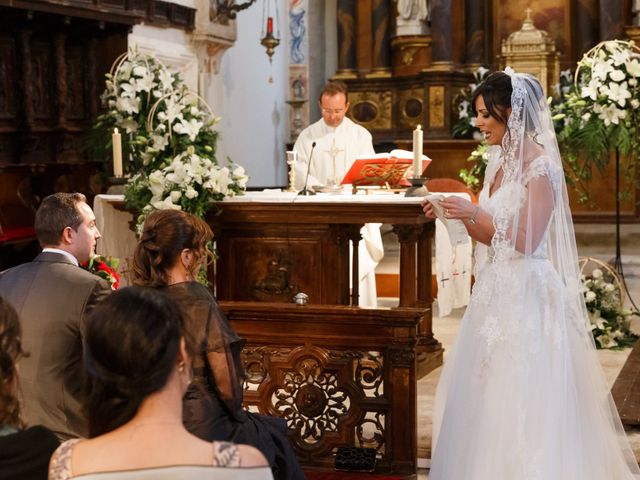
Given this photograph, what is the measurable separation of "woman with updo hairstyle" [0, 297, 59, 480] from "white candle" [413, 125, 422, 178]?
420cm

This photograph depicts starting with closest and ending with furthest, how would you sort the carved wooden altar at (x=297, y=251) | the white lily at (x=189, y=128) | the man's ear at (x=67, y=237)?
the man's ear at (x=67, y=237) → the carved wooden altar at (x=297, y=251) → the white lily at (x=189, y=128)

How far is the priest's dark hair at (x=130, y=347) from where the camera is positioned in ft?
6.81

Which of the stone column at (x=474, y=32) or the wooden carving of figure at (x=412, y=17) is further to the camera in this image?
the stone column at (x=474, y=32)

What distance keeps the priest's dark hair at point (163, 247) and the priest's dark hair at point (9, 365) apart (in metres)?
1.21

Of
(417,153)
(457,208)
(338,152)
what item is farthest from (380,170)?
(457,208)

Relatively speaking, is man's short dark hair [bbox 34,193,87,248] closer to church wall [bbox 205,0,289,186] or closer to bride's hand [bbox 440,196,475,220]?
bride's hand [bbox 440,196,475,220]

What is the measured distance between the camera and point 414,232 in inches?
265

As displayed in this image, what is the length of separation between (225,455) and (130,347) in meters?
0.27

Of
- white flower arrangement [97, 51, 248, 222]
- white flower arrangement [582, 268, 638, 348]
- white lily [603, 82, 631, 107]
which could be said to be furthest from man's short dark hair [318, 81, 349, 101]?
white flower arrangement [582, 268, 638, 348]

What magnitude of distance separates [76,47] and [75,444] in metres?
7.93

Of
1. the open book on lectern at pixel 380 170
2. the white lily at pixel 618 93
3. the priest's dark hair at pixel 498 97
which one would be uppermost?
the white lily at pixel 618 93

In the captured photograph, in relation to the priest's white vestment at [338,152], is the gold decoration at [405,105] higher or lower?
higher

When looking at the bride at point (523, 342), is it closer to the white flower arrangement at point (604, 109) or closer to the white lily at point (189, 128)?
the white lily at point (189, 128)

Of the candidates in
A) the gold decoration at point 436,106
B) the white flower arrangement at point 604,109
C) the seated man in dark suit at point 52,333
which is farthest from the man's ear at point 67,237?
the gold decoration at point 436,106
